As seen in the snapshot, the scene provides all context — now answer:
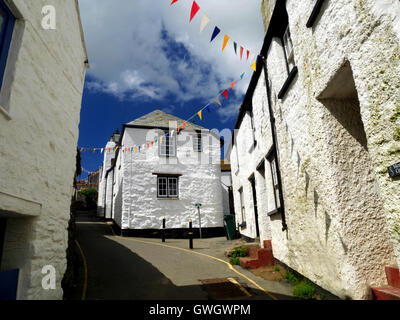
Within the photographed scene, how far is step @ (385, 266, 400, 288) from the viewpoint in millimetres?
3435

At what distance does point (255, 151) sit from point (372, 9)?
20.8ft

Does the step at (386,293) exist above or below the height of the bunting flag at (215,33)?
below

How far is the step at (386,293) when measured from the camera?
3125 mm

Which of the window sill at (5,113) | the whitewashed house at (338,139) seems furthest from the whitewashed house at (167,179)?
the window sill at (5,113)

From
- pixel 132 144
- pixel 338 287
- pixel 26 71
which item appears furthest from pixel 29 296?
pixel 132 144

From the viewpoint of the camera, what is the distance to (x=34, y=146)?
374cm

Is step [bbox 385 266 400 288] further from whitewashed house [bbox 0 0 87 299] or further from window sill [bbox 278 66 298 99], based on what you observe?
whitewashed house [bbox 0 0 87 299]

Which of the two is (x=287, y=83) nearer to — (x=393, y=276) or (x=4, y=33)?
(x=393, y=276)

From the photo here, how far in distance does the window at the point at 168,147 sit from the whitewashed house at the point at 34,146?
10.7 meters

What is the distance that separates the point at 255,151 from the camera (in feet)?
29.7

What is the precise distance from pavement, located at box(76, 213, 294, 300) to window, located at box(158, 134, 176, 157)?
7.08m

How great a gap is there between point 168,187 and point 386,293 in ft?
42.2

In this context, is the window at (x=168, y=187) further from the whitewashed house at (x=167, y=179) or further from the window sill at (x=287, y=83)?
the window sill at (x=287, y=83)
